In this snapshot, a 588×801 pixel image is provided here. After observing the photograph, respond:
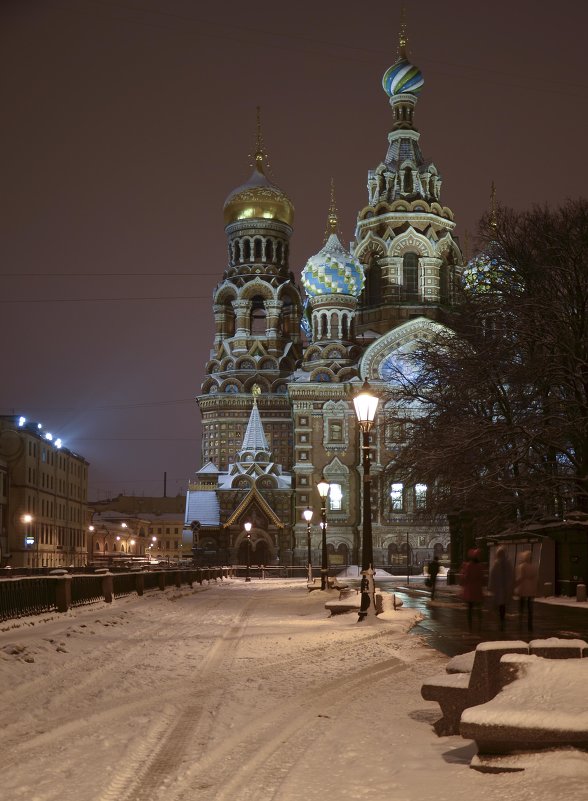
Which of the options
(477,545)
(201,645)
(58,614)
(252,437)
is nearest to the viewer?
(201,645)

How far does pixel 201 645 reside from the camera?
15.9m

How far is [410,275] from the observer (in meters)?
83.5

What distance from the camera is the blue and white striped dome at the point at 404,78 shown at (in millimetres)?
85750

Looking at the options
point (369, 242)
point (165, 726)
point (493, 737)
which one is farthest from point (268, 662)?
point (369, 242)

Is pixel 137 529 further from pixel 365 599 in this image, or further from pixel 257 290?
pixel 365 599

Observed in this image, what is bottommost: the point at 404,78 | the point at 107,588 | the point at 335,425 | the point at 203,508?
→ the point at 107,588

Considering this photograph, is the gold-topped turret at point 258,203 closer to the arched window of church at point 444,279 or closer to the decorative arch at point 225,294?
the decorative arch at point 225,294

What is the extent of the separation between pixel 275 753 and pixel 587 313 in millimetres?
24544

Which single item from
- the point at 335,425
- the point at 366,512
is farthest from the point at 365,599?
the point at 335,425

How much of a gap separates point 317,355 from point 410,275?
11.2 m

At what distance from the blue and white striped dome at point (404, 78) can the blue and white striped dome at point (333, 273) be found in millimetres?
16218

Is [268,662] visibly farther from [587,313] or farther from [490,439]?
[587,313]

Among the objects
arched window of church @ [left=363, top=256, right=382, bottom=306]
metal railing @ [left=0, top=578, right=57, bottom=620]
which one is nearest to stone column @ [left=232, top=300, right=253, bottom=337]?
arched window of church @ [left=363, top=256, right=382, bottom=306]

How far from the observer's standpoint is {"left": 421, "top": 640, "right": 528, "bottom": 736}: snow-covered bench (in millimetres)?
7383
